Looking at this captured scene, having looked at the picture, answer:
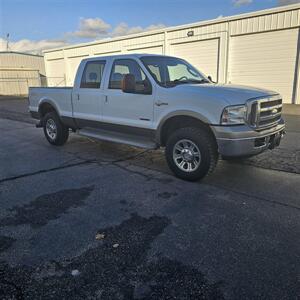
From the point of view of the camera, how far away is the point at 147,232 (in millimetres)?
3467

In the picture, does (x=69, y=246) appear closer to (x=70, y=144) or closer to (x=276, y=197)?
(x=276, y=197)

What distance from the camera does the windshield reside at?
18.4 ft

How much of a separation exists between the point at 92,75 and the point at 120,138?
1.63m

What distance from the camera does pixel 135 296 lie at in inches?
96.6

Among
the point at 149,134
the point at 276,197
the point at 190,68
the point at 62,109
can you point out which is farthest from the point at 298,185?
the point at 62,109

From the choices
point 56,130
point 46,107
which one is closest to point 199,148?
point 56,130

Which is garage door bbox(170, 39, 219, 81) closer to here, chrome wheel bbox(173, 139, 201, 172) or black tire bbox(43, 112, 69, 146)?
black tire bbox(43, 112, 69, 146)

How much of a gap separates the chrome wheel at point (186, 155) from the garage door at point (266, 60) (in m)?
11.8

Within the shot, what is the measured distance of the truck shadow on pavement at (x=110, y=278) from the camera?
8.12 feet

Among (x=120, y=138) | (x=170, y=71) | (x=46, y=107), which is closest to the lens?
(x=170, y=71)

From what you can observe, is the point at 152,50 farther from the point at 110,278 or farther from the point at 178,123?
the point at 110,278

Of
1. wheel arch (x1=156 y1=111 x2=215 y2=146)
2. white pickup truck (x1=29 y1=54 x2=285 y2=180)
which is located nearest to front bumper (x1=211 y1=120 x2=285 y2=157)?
white pickup truck (x1=29 y1=54 x2=285 y2=180)

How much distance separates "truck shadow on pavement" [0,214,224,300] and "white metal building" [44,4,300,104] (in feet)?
46.1

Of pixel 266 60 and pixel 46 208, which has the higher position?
pixel 266 60
